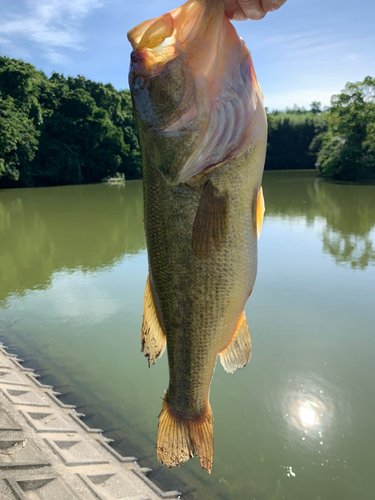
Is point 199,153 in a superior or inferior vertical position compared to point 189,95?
inferior

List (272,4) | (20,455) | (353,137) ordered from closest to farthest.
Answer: (272,4), (20,455), (353,137)

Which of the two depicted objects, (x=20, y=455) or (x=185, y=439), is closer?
(x=185, y=439)

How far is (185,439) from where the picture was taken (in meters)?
1.88

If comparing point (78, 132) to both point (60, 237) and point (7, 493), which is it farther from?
→ point (7, 493)

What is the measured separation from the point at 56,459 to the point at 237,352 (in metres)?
2.35

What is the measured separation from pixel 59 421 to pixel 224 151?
12.1 feet

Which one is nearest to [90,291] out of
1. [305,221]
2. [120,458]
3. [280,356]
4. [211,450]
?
[280,356]

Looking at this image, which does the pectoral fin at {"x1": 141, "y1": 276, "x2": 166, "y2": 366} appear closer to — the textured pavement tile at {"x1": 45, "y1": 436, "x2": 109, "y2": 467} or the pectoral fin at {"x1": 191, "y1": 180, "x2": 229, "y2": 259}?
the pectoral fin at {"x1": 191, "y1": 180, "x2": 229, "y2": 259}

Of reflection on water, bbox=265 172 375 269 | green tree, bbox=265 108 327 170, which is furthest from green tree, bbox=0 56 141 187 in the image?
green tree, bbox=265 108 327 170

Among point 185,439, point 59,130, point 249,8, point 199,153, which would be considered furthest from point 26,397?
point 59,130

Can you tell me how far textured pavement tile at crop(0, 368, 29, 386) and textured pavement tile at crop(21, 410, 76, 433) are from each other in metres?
0.73

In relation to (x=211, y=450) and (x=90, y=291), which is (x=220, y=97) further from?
(x=90, y=291)

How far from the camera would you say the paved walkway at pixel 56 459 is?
2.96 meters

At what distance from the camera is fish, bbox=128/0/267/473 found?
1498mm
